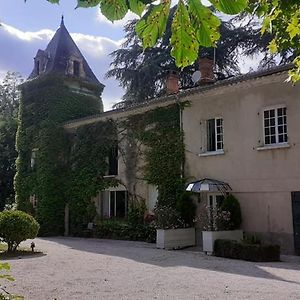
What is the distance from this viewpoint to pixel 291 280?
31.7 ft

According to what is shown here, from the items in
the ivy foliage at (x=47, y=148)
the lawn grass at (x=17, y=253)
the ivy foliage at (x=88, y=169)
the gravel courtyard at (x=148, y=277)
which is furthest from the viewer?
the ivy foliage at (x=47, y=148)

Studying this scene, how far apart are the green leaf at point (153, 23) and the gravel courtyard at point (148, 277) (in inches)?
265

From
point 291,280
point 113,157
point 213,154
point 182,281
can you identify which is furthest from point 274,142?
point 113,157

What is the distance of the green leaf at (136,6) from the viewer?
1.93m

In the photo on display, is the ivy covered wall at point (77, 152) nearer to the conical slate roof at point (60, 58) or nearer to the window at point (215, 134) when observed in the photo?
the conical slate roof at point (60, 58)

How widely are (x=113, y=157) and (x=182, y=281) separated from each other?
12937 mm

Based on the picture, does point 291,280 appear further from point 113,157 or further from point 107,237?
point 113,157

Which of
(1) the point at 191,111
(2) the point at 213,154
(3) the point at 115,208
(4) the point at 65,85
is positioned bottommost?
(3) the point at 115,208

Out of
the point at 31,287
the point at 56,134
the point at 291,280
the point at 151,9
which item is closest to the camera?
the point at 151,9

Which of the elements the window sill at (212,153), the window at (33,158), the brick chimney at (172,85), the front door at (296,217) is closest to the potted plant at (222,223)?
the window sill at (212,153)

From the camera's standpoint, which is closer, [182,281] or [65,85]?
[182,281]

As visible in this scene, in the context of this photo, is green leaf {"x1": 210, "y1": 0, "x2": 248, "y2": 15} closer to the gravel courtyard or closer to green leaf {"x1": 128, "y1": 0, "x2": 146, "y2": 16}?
green leaf {"x1": 128, "y1": 0, "x2": 146, "y2": 16}

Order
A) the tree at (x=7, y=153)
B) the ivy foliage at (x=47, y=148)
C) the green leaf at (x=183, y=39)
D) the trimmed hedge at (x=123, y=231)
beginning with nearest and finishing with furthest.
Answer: the green leaf at (x=183, y=39) < the trimmed hedge at (x=123, y=231) < the ivy foliage at (x=47, y=148) < the tree at (x=7, y=153)

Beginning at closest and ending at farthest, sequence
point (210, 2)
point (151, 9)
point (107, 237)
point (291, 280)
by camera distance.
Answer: point (210, 2) < point (151, 9) < point (291, 280) < point (107, 237)
